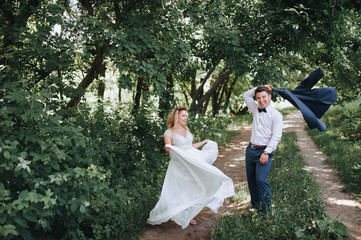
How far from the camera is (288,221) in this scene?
4203mm

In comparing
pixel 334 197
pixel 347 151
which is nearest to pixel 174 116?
pixel 334 197

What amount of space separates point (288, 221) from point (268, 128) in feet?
5.06

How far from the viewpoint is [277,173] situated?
6500 millimetres

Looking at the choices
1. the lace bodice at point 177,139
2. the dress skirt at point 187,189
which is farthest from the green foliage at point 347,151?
the lace bodice at point 177,139

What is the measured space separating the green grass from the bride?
1.56 ft

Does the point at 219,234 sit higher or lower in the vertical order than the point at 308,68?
lower

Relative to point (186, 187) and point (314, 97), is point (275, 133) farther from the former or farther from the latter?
point (186, 187)

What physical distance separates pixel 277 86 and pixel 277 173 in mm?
2626

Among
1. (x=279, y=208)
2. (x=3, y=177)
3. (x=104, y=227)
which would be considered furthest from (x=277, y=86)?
(x=3, y=177)

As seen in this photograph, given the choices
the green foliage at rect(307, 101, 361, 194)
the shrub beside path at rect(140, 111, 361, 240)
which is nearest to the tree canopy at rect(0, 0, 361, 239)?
the shrub beside path at rect(140, 111, 361, 240)

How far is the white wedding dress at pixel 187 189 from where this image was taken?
432 cm

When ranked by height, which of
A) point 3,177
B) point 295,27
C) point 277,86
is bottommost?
point 3,177

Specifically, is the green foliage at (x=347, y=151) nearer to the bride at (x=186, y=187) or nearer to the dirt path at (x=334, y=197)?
the dirt path at (x=334, y=197)

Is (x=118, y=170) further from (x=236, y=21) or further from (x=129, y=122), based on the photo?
Answer: (x=236, y=21)
